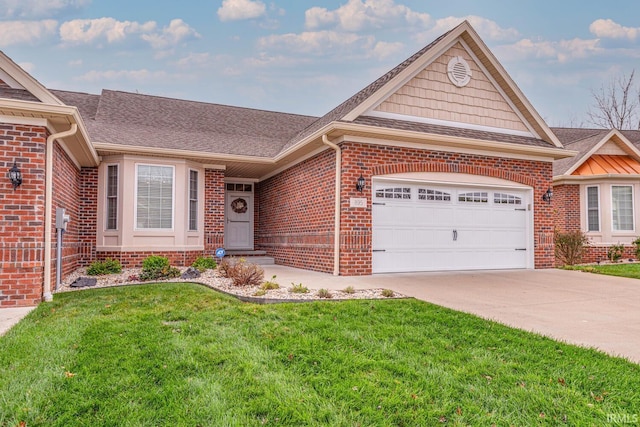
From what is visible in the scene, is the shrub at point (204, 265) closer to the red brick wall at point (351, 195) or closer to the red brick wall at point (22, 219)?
the red brick wall at point (351, 195)

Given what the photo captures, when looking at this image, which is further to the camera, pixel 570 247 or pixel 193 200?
pixel 570 247

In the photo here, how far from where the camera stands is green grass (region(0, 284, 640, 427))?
2.83 m

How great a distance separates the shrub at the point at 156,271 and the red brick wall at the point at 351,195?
3.48m

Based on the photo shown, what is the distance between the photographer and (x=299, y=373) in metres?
3.55

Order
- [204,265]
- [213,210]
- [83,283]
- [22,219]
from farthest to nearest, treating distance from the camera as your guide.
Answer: [213,210] → [204,265] → [83,283] → [22,219]

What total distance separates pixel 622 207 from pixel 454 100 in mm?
8718

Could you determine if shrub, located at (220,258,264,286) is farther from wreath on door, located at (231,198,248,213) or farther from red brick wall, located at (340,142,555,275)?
wreath on door, located at (231,198,248,213)

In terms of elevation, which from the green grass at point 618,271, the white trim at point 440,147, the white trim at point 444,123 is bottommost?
the green grass at point 618,271

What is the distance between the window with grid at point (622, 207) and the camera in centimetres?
1494

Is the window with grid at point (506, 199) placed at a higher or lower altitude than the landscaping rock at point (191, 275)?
higher

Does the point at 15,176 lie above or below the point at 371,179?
below

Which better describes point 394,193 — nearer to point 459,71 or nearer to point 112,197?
point 459,71

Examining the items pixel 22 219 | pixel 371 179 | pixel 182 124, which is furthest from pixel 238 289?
pixel 182 124

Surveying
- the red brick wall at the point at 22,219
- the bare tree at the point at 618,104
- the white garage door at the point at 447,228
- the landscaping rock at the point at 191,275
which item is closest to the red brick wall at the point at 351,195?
the white garage door at the point at 447,228
